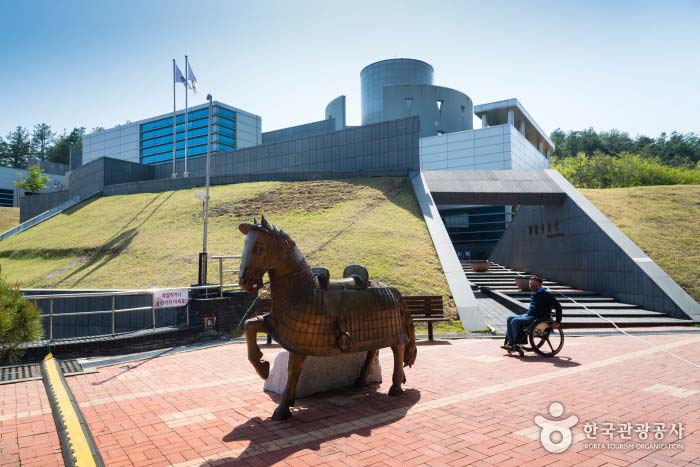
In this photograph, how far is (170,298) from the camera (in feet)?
33.3

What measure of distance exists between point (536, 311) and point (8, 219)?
199 feet

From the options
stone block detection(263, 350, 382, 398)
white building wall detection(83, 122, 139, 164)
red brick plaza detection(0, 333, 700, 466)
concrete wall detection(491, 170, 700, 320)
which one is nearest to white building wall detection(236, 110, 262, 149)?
white building wall detection(83, 122, 139, 164)

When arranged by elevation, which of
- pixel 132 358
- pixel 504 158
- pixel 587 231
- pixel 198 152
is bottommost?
pixel 132 358

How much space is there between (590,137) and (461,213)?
54185mm

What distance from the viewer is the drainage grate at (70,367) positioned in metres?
7.61

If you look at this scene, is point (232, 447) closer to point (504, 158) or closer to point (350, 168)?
point (350, 168)

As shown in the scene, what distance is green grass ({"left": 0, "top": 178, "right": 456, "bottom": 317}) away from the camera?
1683cm

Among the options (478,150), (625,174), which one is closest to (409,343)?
(478,150)

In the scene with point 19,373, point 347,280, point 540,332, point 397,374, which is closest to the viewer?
point 347,280

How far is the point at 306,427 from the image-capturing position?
197 inches

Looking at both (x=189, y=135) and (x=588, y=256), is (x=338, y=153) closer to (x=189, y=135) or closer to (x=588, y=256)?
(x=588, y=256)

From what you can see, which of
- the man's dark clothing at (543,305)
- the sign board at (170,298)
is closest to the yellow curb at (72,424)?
the sign board at (170,298)

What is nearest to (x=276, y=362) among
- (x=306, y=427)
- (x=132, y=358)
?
(x=306, y=427)

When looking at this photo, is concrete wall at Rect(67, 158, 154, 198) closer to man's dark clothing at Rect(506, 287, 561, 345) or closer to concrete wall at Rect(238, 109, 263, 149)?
concrete wall at Rect(238, 109, 263, 149)
